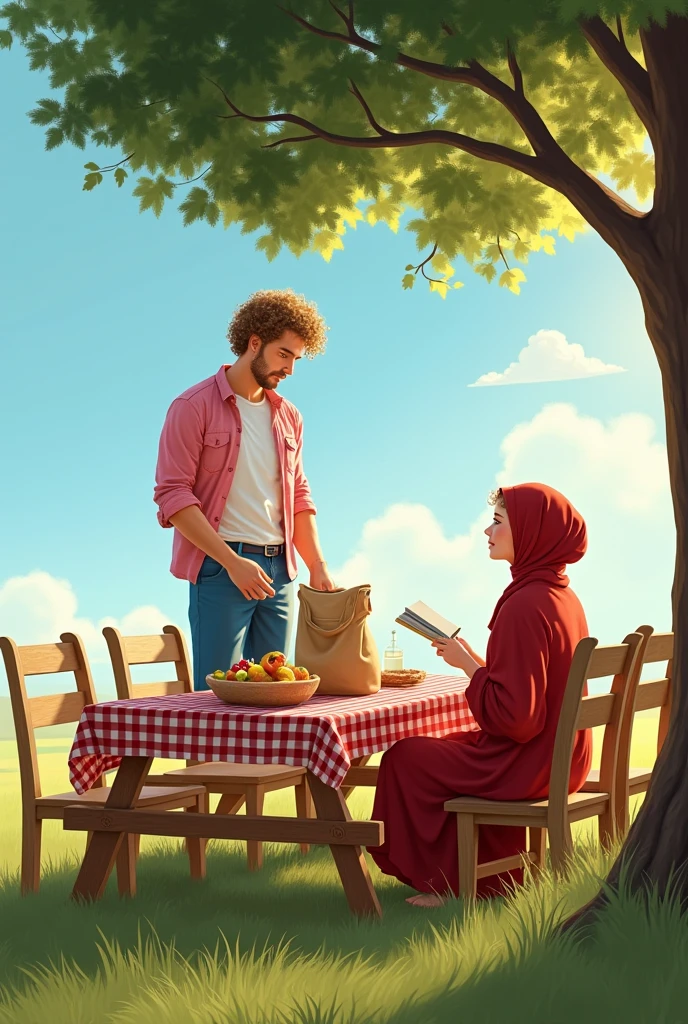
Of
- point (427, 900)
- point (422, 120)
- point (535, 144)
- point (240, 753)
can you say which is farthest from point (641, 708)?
point (422, 120)

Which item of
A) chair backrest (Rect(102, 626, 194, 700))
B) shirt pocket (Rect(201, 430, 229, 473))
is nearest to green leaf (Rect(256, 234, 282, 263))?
shirt pocket (Rect(201, 430, 229, 473))

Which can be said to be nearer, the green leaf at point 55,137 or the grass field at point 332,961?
the grass field at point 332,961

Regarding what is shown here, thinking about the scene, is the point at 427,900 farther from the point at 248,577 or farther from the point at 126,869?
the point at 248,577

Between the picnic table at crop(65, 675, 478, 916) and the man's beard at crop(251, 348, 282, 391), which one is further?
the man's beard at crop(251, 348, 282, 391)

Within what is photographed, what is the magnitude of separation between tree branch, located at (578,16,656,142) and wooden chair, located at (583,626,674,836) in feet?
7.27

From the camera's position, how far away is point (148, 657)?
225 inches

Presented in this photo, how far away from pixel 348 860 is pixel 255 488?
6.58ft

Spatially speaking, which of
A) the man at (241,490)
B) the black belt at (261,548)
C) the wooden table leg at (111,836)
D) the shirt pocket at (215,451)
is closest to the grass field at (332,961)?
the wooden table leg at (111,836)

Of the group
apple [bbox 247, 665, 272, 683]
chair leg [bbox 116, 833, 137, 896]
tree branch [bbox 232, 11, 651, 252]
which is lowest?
chair leg [bbox 116, 833, 137, 896]

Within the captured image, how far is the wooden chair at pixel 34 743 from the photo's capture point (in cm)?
481

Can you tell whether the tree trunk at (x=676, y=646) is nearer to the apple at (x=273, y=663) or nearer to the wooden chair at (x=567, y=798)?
the wooden chair at (x=567, y=798)

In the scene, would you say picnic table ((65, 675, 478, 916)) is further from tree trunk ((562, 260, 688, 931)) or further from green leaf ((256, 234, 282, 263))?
green leaf ((256, 234, 282, 263))

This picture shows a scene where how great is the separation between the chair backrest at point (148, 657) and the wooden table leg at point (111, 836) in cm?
78

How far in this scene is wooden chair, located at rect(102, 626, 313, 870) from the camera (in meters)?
5.21
